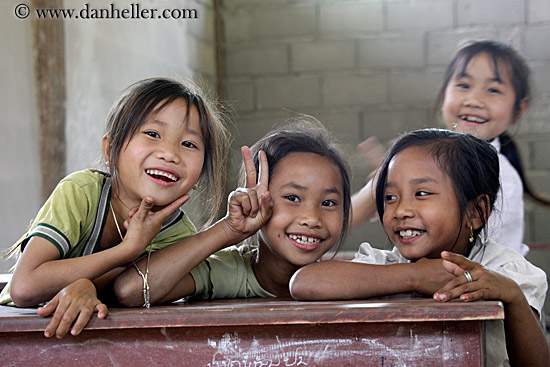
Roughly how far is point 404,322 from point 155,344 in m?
0.39

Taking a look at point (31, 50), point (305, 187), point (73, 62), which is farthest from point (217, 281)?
point (73, 62)

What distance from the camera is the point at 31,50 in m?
2.82

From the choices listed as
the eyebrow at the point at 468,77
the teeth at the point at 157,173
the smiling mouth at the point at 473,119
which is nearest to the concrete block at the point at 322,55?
the eyebrow at the point at 468,77

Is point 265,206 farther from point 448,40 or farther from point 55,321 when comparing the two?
point 448,40

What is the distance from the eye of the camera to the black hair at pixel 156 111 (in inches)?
60.6

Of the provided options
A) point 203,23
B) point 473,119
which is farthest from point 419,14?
point 473,119

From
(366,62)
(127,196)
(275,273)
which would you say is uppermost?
(366,62)

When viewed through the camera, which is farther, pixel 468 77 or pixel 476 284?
pixel 468 77

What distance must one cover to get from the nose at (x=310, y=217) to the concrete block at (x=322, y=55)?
3.54 m

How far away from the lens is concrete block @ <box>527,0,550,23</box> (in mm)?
4582

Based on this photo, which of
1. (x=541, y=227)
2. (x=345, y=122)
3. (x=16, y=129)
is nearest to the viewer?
(x=16, y=129)

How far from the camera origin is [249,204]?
4.83 ft

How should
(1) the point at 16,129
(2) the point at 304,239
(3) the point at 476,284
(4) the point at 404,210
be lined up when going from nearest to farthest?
1. (3) the point at 476,284
2. (4) the point at 404,210
3. (2) the point at 304,239
4. (1) the point at 16,129

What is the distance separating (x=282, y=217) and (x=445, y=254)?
0.49 metres
